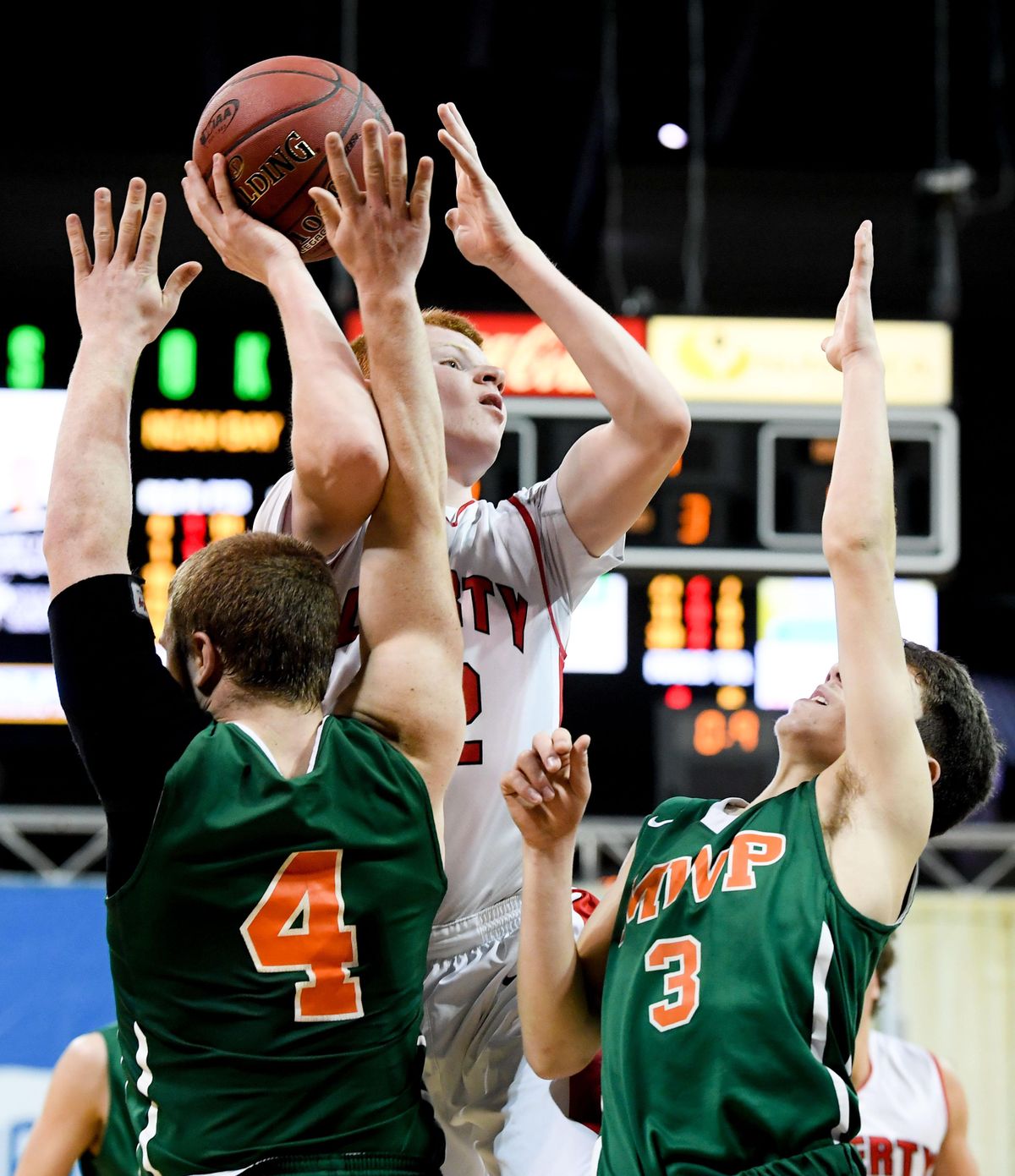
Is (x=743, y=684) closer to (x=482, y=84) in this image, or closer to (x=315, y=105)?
(x=482, y=84)

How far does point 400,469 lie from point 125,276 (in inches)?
24.9

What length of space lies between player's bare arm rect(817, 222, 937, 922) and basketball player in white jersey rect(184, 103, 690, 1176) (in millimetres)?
546

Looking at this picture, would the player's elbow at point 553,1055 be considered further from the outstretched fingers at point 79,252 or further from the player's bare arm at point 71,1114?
the player's bare arm at point 71,1114

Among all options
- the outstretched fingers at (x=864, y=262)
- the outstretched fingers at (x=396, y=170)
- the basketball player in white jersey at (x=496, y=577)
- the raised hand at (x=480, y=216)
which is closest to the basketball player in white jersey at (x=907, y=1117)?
the basketball player in white jersey at (x=496, y=577)

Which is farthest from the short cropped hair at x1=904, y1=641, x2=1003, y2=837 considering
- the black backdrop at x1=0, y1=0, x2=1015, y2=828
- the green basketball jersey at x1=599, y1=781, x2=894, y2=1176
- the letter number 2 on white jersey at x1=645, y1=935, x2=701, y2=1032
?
the black backdrop at x1=0, y1=0, x2=1015, y2=828

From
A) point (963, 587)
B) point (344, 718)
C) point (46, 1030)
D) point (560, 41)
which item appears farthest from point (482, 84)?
point (344, 718)

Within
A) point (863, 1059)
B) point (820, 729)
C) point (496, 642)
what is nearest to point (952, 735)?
point (820, 729)

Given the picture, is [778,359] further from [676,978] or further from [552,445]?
[676,978]

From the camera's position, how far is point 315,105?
317 cm

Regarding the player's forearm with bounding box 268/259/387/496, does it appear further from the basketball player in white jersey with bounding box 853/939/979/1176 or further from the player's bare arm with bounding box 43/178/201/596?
the basketball player in white jersey with bounding box 853/939/979/1176

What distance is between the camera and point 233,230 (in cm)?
301

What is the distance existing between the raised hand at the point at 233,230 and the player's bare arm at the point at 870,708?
3.64ft

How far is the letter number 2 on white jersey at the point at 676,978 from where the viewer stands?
260 cm

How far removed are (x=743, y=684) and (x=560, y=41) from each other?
16.4ft
